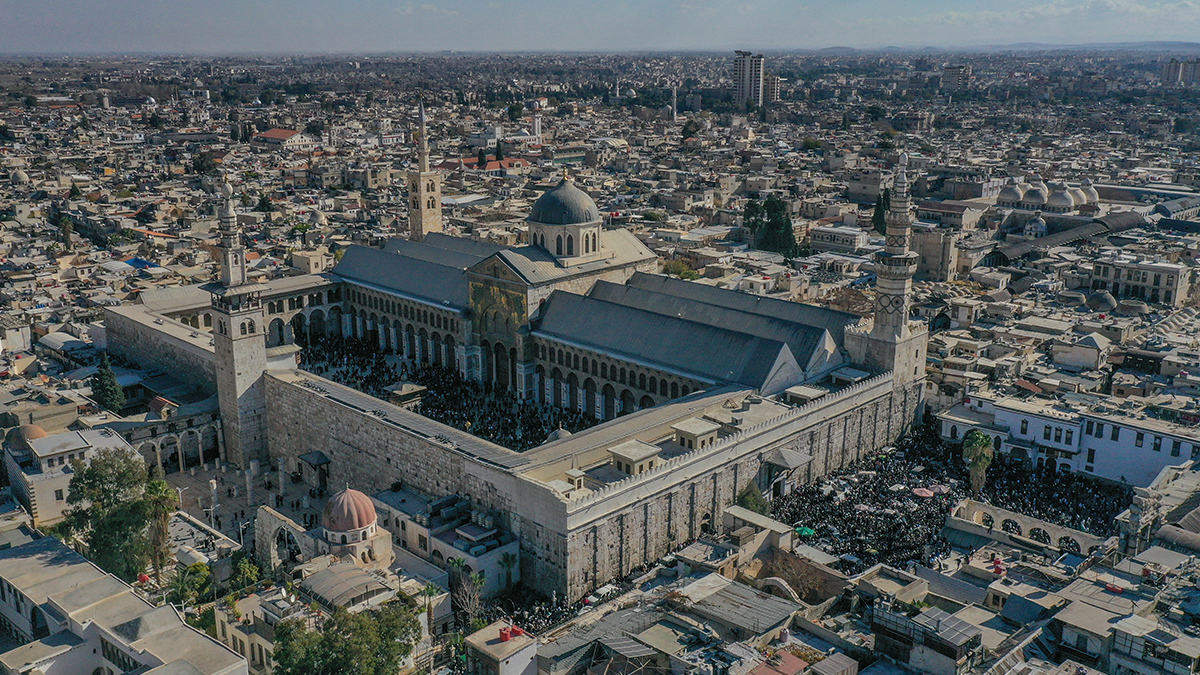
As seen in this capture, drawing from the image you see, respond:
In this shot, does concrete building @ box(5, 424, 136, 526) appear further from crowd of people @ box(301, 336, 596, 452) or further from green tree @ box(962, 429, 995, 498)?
green tree @ box(962, 429, 995, 498)

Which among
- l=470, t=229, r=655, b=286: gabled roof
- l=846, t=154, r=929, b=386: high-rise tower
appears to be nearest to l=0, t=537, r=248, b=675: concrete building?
l=470, t=229, r=655, b=286: gabled roof

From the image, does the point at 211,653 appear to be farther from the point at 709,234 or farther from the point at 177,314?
the point at 709,234

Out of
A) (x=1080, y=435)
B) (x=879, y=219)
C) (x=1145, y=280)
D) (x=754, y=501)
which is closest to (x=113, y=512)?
(x=754, y=501)

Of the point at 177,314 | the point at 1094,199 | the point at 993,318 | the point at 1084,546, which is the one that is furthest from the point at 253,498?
the point at 1094,199

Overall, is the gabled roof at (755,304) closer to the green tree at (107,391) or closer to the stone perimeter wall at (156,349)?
the stone perimeter wall at (156,349)

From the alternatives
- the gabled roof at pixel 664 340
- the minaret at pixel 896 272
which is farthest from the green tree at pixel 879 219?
the gabled roof at pixel 664 340

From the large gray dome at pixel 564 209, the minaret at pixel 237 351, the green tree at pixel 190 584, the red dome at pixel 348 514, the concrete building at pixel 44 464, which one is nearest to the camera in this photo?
the green tree at pixel 190 584

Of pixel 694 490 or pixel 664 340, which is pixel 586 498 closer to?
pixel 694 490
